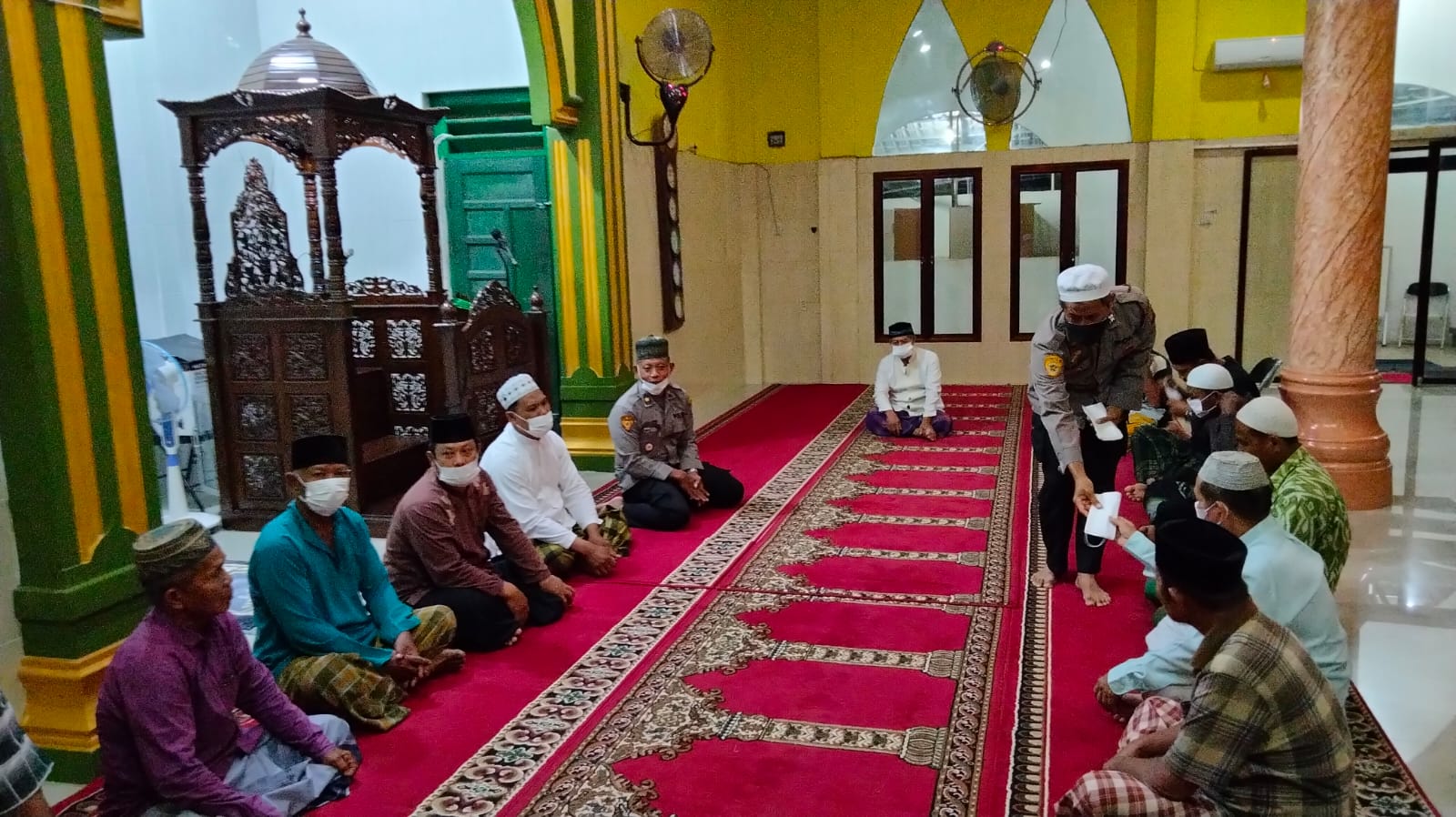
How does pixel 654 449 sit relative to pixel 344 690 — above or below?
above

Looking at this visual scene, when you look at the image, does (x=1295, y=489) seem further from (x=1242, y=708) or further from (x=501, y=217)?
(x=501, y=217)

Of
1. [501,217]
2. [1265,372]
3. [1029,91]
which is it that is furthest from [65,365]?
[1029,91]

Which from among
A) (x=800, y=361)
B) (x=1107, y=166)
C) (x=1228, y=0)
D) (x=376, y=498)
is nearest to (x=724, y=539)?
(x=376, y=498)

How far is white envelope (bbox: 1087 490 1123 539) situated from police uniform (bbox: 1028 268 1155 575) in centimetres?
40

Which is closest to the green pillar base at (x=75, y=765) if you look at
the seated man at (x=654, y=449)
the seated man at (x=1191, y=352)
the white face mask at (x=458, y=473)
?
the white face mask at (x=458, y=473)

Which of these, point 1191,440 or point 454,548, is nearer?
point 454,548

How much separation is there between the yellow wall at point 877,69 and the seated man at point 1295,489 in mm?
5208

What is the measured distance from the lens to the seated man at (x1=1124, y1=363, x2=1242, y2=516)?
384 centimetres

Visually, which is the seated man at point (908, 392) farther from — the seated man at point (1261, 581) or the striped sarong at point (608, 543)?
the seated man at point (1261, 581)

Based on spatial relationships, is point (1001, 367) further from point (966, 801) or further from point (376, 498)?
point (966, 801)

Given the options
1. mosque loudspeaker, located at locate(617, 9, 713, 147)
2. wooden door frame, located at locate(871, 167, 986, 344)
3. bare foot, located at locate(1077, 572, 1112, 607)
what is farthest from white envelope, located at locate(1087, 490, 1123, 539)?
wooden door frame, located at locate(871, 167, 986, 344)

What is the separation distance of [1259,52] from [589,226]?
5.52 metres

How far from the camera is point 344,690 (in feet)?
8.93

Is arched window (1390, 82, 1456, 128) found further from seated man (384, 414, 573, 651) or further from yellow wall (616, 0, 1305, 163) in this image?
seated man (384, 414, 573, 651)
